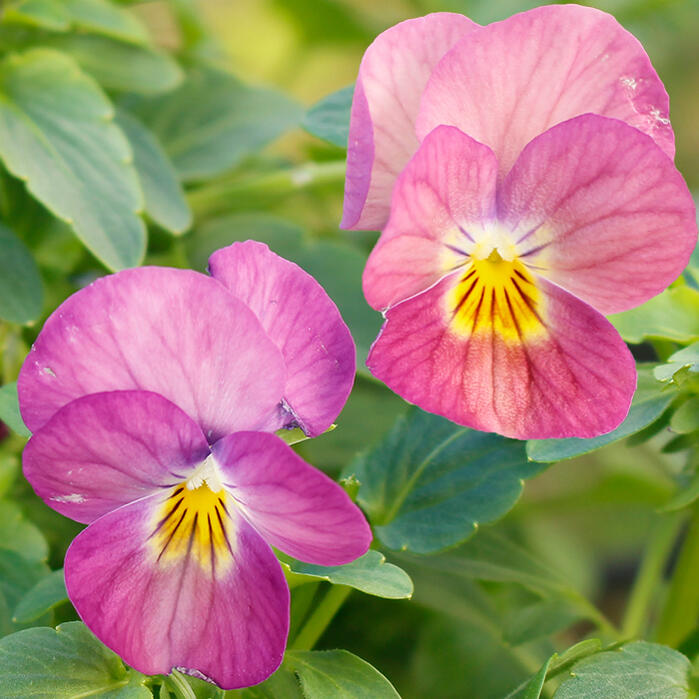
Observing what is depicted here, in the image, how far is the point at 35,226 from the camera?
1.06 metres

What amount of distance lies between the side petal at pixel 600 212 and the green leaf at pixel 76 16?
0.58 m

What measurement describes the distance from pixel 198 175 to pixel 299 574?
670mm

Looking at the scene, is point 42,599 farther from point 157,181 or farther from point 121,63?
point 121,63

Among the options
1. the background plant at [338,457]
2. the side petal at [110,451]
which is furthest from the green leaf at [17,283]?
the side petal at [110,451]

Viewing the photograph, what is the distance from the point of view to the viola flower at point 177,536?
477mm

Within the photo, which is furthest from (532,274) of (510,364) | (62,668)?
(62,668)

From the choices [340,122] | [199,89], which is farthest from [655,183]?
[199,89]

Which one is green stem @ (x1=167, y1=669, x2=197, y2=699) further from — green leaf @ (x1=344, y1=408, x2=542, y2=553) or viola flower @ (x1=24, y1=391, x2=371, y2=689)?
green leaf @ (x1=344, y1=408, x2=542, y2=553)

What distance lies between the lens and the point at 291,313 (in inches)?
20.3

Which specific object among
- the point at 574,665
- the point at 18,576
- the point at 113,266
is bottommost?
the point at 18,576

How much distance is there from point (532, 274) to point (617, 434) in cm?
12

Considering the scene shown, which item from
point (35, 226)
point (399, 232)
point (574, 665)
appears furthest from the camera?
point (35, 226)

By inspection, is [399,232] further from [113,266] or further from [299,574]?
[113,266]

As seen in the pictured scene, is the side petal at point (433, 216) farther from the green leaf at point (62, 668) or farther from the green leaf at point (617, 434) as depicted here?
the green leaf at point (62, 668)
